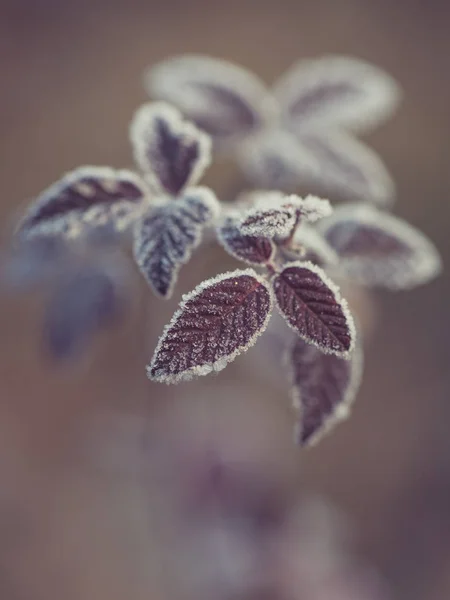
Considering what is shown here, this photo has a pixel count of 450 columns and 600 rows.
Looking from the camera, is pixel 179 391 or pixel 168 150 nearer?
pixel 168 150

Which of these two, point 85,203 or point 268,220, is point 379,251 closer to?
point 268,220

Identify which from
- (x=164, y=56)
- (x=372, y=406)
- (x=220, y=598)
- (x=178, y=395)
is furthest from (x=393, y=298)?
(x=164, y=56)

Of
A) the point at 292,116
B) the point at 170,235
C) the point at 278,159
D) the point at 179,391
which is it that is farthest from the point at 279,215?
the point at 179,391

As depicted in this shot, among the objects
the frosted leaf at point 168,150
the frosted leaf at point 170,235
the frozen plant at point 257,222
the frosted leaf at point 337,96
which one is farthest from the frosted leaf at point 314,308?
the frosted leaf at point 337,96

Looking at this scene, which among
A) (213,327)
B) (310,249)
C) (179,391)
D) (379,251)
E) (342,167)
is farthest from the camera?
(179,391)

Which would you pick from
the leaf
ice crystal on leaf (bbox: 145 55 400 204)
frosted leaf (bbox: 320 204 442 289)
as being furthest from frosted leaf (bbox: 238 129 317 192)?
the leaf

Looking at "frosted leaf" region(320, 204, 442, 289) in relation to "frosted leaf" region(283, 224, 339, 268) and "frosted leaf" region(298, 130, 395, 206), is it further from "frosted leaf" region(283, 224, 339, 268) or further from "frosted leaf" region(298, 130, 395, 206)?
"frosted leaf" region(298, 130, 395, 206)

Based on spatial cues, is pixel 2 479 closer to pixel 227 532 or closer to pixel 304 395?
pixel 227 532
